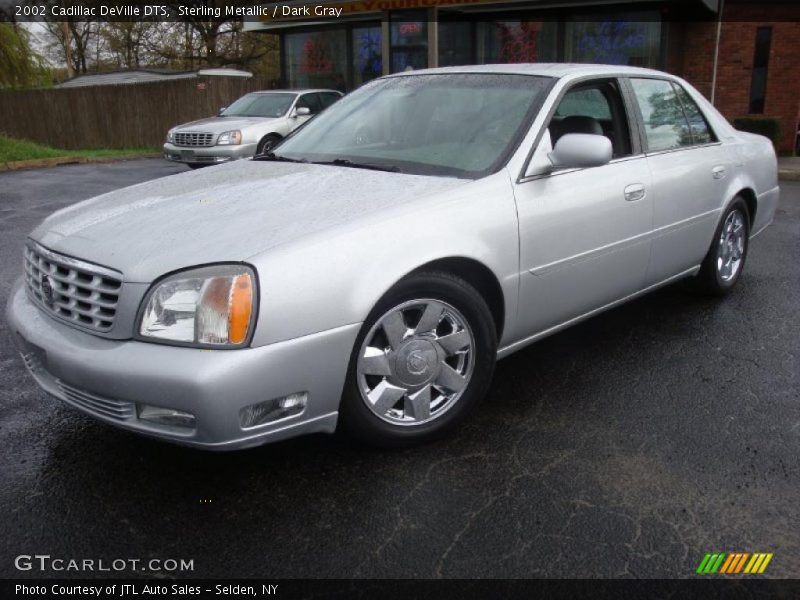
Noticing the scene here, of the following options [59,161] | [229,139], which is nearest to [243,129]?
[229,139]

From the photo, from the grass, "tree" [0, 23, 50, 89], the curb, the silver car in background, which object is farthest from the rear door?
"tree" [0, 23, 50, 89]

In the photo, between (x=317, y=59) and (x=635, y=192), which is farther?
(x=317, y=59)

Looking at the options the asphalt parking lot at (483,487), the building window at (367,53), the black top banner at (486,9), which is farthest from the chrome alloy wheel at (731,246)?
the building window at (367,53)

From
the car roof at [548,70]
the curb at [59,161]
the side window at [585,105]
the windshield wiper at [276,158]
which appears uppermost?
the car roof at [548,70]

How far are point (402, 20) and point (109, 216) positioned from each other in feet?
53.1

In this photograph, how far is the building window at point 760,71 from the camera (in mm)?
15094

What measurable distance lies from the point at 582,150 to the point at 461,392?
3.91ft

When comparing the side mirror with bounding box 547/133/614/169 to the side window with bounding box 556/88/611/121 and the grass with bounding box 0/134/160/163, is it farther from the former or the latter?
the grass with bounding box 0/134/160/163

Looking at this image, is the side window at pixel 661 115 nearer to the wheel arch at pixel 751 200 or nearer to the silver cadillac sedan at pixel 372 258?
the silver cadillac sedan at pixel 372 258

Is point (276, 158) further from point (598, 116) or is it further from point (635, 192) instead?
point (635, 192)

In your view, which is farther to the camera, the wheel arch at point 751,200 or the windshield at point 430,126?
the wheel arch at point 751,200

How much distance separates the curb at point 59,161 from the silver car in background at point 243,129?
395cm

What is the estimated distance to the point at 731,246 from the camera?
17.2ft

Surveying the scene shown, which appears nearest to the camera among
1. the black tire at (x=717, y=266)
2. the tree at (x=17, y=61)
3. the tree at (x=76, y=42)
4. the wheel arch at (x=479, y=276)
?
the wheel arch at (x=479, y=276)
